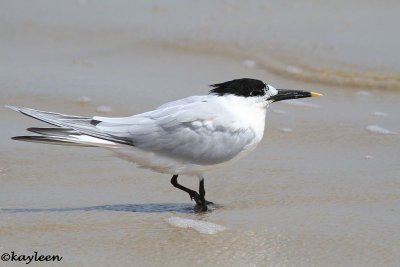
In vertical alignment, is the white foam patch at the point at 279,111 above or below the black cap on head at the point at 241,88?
below

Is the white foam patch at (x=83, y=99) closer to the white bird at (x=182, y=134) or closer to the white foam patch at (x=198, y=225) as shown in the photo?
the white bird at (x=182, y=134)

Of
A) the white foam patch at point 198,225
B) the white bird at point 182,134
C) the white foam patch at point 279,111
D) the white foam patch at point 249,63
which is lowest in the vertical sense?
the white foam patch at point 198,225

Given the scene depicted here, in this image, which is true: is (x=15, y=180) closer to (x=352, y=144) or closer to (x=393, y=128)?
(x=352, y=144)

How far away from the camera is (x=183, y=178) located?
5.84 m

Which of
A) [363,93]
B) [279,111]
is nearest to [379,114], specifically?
[363,93]

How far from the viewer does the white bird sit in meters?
5.04

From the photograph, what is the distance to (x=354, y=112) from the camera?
23.2 feet

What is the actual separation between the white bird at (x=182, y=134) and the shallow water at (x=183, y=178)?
281 mm

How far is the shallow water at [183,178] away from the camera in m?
4.55

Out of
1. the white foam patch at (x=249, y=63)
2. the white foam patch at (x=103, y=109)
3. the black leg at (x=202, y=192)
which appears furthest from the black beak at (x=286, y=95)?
the white foam patch at (x=249, y=63)

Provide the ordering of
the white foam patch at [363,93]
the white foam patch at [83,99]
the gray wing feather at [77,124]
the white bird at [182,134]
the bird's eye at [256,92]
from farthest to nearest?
the white foam patch at [363,93], the white foam patch at [83,99], the bird's eye at [256,92], the white bird at [182,134], the gray wing feather at [77,124]

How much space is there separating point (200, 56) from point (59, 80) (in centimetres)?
149

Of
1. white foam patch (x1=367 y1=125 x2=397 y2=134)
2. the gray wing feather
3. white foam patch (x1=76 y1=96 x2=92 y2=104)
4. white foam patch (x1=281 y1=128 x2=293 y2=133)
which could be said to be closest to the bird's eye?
the gray wing feather

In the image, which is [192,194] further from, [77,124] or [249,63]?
[249,63]
